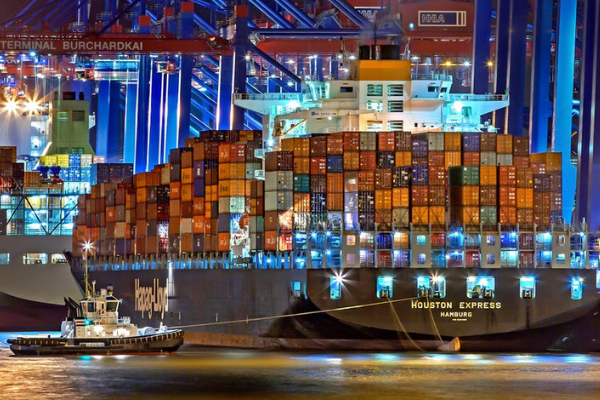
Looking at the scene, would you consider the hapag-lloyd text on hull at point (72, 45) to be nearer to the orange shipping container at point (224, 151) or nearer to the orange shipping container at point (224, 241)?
the orange shipping container at point (224, 151)

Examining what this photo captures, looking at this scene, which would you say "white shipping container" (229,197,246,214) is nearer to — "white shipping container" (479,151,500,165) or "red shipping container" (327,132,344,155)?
"red shipping container" (327,132,344,155)

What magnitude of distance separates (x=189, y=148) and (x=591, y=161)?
16.6 meters

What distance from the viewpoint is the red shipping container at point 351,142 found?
162ft

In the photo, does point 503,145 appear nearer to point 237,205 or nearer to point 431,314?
point 431,314

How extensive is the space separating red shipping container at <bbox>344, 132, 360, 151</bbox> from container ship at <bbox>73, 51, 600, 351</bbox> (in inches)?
1.4

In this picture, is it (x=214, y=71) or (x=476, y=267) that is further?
(x=214, y=71)

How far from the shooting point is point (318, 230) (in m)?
48.6

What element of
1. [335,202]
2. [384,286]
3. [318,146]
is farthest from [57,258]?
[384,286]

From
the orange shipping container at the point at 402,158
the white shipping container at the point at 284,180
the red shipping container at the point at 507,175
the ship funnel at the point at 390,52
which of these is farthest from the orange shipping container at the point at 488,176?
the ship funnel at the point at 390,52

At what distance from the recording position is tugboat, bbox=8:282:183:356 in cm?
5081

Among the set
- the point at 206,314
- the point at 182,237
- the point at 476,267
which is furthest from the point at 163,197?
the point at 476,267

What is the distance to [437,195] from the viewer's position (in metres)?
47.8

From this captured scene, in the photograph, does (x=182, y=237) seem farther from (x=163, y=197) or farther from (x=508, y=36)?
(x=508, y=36)

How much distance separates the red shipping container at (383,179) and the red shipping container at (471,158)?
2.91m
